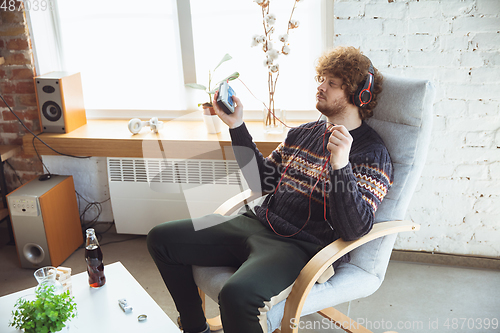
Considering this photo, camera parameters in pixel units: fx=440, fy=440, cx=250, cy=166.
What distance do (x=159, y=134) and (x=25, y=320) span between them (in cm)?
136

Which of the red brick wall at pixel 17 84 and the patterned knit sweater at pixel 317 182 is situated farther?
the red brick wall at pixel 17 84

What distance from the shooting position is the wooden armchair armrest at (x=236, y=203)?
67.7 inches

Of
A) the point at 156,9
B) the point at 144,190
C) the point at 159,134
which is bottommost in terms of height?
the point at 144,190

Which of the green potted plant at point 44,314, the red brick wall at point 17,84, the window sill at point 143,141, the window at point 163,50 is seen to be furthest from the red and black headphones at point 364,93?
the red brick wall at point 17,84

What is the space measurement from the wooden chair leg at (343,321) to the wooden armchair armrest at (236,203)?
57 centimetres

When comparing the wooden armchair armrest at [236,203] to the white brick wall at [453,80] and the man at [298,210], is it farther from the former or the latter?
the white brick wall at [453,80]

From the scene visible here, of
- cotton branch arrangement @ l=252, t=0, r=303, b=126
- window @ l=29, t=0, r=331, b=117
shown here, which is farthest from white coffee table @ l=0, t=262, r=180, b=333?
window @ l=29, t=0, r=331, b=117

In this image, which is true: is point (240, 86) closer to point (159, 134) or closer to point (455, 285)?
point (159, 134)

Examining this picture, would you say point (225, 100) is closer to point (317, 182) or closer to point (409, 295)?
point (317, 182)

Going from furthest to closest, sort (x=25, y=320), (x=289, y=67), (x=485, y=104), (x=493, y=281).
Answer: (x=289, y=67) → (x=493, y=281) → (x=485, y=104) → (x=25, y=320)

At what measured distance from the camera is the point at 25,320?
1.19 meters

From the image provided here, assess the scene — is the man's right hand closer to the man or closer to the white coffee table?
the man

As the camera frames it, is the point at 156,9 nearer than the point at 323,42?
No

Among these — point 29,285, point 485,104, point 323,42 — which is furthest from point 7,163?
point 485,104
